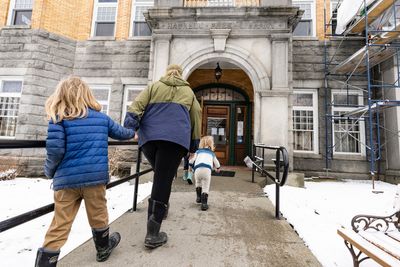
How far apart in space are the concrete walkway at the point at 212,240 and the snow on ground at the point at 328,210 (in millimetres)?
316

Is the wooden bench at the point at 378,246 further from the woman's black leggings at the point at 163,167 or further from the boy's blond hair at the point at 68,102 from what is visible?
the boy's blond hair at the point at 68,102

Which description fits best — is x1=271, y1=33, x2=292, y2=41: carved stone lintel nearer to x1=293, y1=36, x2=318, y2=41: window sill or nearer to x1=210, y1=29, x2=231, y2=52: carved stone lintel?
x1=210, y1=29, x2=231, y2=52: carved stone lintel

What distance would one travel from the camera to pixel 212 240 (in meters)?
2.52

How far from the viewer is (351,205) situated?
4.85 metres

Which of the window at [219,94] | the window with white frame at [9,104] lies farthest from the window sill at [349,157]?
the window with white frame at [9,104]

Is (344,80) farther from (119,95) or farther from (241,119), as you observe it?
(119,95)

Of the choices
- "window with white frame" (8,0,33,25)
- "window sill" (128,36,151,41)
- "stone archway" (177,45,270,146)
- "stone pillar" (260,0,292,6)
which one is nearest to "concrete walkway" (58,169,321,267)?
"stone archway" (177,45,270,146)

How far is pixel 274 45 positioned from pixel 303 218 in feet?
18.3

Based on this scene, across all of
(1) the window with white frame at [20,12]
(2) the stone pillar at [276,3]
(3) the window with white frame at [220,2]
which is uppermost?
(3) the window with white frame at [220,2]

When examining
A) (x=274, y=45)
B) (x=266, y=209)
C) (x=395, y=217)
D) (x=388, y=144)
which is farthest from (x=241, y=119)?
(x=395, y=217)

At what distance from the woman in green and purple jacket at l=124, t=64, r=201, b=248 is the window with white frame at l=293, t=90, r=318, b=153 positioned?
7.66m

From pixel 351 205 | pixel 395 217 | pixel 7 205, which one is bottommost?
pixel 7 205

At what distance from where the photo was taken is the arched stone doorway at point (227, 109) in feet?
33.3

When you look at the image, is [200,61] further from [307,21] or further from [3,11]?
[3,11]
